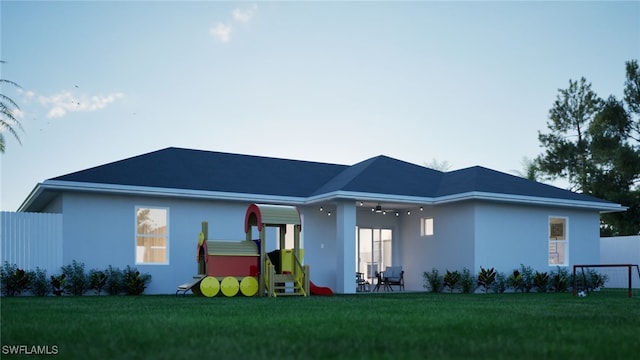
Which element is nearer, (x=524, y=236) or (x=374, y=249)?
(x=524, y=236)

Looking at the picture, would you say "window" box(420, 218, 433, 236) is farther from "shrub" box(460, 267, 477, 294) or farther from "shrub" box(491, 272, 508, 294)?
"shrub" box(491, 272, 508, 294)

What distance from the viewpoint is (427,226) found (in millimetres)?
21922

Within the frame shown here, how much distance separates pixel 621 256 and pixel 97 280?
19.8 meters

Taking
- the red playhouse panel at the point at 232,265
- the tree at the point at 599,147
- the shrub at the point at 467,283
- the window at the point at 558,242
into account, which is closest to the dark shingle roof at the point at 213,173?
the red playhouse panel at the point at 232,265

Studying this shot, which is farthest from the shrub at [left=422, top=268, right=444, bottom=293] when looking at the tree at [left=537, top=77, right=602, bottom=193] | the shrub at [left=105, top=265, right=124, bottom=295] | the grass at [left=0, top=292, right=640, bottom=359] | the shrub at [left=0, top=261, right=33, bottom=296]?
the tree at [left=537, top=77, right=602, bottom=193]

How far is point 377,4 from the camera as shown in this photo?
72.2 feet

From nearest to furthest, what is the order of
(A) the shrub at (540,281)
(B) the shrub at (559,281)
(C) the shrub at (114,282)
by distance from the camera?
(C) the shrub at (114,282) → (A) the shrub at (540,281) → (B) the shrub at (559,281)

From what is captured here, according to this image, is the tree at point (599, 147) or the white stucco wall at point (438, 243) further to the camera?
the tree at point (599, 147)

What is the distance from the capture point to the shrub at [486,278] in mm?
19594

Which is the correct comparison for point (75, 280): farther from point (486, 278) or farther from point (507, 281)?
point (507, 281)

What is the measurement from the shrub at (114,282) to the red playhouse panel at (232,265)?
2.65 m


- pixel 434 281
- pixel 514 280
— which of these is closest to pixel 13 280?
pixel 434 281

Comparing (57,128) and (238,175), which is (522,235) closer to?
(238,175)

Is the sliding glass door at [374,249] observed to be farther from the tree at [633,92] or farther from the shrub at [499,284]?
the tree at [633,92]
